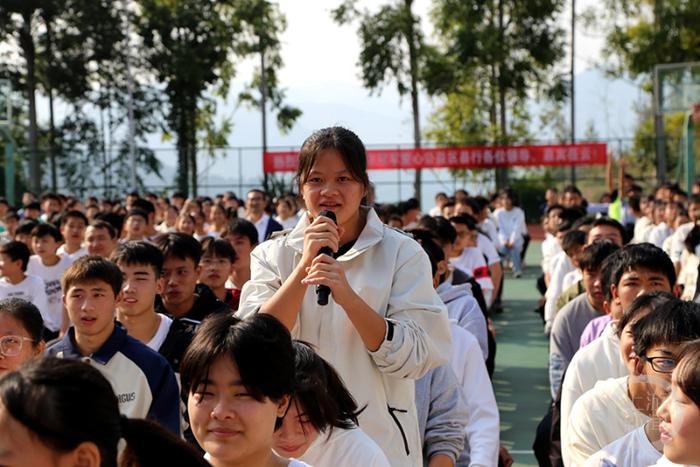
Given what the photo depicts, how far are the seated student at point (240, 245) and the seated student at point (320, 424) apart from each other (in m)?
3.96

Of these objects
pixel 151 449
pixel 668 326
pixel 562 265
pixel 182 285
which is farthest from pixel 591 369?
pixel 562 265

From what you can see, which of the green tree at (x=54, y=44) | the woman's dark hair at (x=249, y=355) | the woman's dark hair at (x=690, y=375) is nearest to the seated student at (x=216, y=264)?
the woman's dark hair at (x=249, y=355)

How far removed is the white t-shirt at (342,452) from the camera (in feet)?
9.18

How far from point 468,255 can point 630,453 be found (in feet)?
18.8

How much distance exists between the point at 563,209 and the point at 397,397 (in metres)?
7.71

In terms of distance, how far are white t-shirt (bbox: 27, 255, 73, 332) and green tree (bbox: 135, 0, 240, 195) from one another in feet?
67.8

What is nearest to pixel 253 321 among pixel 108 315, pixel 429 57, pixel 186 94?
pixel 108 315

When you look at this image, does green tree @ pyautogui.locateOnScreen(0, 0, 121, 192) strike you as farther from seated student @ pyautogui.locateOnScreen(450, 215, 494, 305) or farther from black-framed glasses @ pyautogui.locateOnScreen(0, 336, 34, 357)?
black-framed glasses @ pyautogui.locateOnScreen(0, 336, 34, 357)

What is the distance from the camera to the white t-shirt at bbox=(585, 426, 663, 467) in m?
2.94

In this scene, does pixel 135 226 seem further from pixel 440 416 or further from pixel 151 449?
pixel 151 449

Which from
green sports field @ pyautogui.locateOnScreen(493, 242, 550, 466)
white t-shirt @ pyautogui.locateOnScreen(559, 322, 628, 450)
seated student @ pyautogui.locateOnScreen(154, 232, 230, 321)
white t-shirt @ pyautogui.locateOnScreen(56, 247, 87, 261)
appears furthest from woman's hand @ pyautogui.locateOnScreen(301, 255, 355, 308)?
white t-shirt @ pyautogui.locateOnScreen(56, 247, 87, 261)

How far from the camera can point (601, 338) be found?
163 inches

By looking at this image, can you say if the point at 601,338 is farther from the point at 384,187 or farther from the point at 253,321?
the point at 384,187

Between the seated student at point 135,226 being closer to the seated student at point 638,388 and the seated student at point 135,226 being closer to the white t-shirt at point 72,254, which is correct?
the white t-shirt at point 72,254
